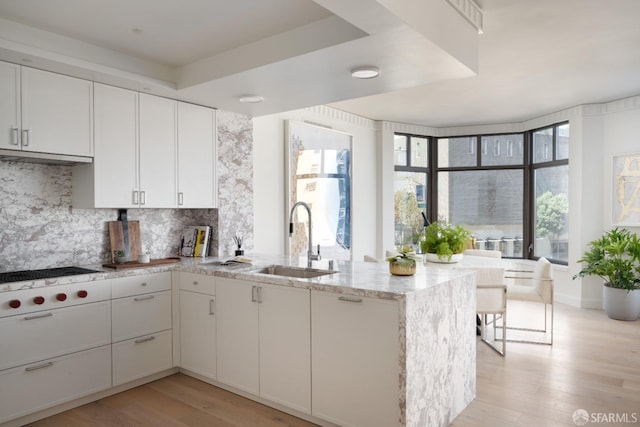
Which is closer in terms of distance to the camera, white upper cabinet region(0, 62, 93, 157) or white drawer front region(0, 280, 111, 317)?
white drawer front region(0, 280, 111, 317)

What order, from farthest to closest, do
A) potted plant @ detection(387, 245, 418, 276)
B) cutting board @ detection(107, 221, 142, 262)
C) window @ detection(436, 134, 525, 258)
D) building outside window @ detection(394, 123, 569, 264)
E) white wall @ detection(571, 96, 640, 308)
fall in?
1. window @ detection(436, 134, 525, 258)
2. building outside window @ detection(394, 123, 569, 264)
3. white wall @ detection(571, 96, 640, 308)
4. cutting board @ detection(107, 221, 142, 262)
5. potted plant @ detection(387, 245, 418, 276)

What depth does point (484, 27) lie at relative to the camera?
3.25 meters

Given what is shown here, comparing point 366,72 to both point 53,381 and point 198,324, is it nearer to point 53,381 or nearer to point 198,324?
point 198,324

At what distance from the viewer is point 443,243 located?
4250 mm

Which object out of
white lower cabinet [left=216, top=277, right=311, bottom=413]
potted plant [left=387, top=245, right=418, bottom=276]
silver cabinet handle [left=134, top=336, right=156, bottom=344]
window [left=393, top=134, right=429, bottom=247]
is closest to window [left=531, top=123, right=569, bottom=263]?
window [left=393, top=134, right=429, bottom=247]

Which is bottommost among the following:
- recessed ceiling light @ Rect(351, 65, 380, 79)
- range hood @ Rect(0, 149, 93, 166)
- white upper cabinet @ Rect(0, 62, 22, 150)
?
range hood @ Rect(0, 149, 93, 166)

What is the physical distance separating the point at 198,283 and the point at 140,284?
428mm

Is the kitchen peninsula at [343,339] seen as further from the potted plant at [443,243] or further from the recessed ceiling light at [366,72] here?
the recessed ceiling light at [366,72]

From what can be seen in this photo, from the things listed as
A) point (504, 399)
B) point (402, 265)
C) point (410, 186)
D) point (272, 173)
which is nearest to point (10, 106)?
point (272, 173)

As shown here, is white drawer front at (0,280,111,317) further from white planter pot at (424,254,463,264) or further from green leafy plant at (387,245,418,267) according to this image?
white planter pot at (424,254,463,264)

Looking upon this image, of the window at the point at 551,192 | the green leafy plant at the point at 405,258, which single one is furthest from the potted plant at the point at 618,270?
the green leafy plant at the point at 405,258

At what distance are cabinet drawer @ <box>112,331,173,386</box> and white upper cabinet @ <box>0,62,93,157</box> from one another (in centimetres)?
145

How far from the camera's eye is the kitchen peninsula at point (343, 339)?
237 cm

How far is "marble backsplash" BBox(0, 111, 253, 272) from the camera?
10.4 feet
